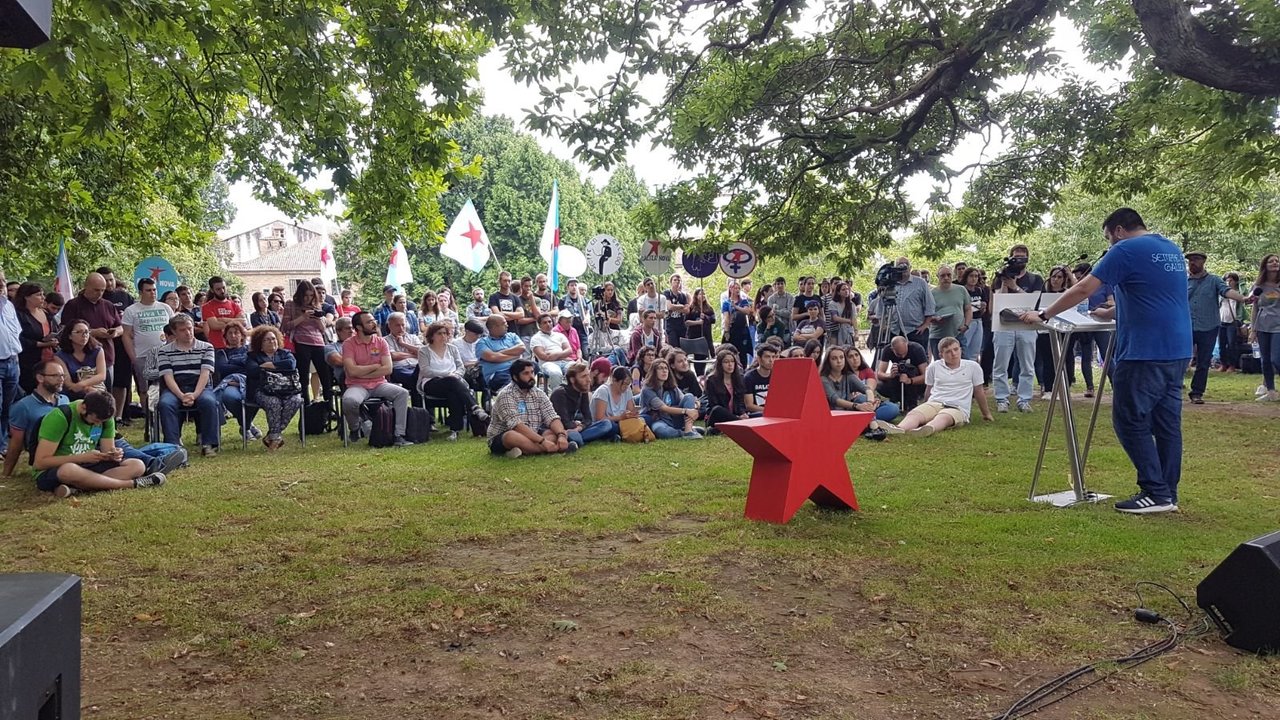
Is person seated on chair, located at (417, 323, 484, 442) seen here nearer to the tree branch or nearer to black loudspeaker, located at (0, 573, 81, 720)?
the tree branch

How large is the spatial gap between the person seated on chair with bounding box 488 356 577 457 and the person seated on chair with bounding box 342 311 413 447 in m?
1.63

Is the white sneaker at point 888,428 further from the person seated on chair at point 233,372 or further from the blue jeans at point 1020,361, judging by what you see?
the person seated on chair at point 233,372

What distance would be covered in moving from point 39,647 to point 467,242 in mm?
16604

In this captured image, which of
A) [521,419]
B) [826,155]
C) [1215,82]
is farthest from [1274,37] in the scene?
[521,419]

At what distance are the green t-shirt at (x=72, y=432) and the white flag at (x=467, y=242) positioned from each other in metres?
9.86

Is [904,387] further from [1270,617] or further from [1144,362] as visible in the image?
[1270,617]

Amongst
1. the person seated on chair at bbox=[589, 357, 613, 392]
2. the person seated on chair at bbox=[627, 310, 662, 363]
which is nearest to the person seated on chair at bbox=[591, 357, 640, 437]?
the person seated on chair at bbox=[589, 357, 613, 392]

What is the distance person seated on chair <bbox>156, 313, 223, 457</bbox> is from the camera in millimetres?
9938

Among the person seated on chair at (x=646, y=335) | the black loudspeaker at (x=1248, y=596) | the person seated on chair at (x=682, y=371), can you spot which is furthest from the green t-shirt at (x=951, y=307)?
the black loudspeaker at (x=1248, y=596)

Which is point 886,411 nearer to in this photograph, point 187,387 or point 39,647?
point 187,387

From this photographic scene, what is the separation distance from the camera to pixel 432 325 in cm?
1148

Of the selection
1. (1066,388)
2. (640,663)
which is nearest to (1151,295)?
(1066,388)

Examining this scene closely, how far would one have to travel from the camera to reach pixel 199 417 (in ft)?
33.6

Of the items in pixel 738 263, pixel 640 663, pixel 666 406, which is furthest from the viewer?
pixel 738 263
